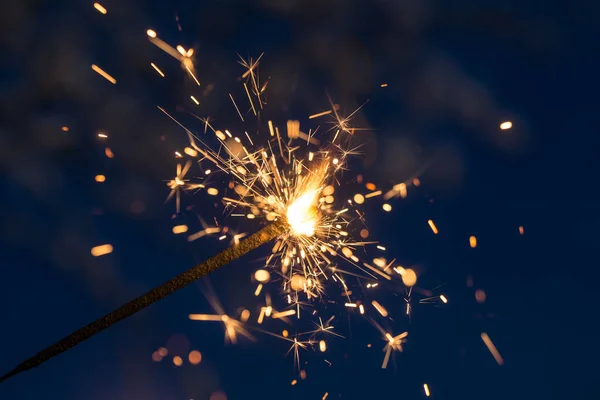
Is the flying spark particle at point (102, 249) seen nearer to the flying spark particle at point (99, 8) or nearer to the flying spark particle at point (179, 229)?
the flying spark particle at point (179, 229)

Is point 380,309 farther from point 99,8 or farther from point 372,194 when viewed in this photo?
point 99,8

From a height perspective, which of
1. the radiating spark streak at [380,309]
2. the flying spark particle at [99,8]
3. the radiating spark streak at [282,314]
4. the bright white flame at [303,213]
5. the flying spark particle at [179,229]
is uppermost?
the flying spark particle at [99,8]

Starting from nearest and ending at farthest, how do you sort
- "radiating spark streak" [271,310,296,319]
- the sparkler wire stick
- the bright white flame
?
1. the sparkler wire stick
2. the bright white flame
3. "radiating spark streak" [271,310,296,319]

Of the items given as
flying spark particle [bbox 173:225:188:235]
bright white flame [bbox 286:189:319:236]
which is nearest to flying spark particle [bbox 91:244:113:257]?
flying spark particle [bbox 173:225:188:235]

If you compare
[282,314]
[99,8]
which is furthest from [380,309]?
[99,8]

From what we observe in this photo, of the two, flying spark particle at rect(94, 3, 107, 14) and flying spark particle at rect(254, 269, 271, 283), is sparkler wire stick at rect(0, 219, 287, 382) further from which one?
flying spark particle at rect(94, 3, 107, 14)

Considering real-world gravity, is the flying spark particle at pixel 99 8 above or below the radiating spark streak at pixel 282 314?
above

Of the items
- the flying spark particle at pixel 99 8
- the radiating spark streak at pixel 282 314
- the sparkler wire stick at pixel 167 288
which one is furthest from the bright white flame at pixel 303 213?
the flying spark particle at pixel 99 8
